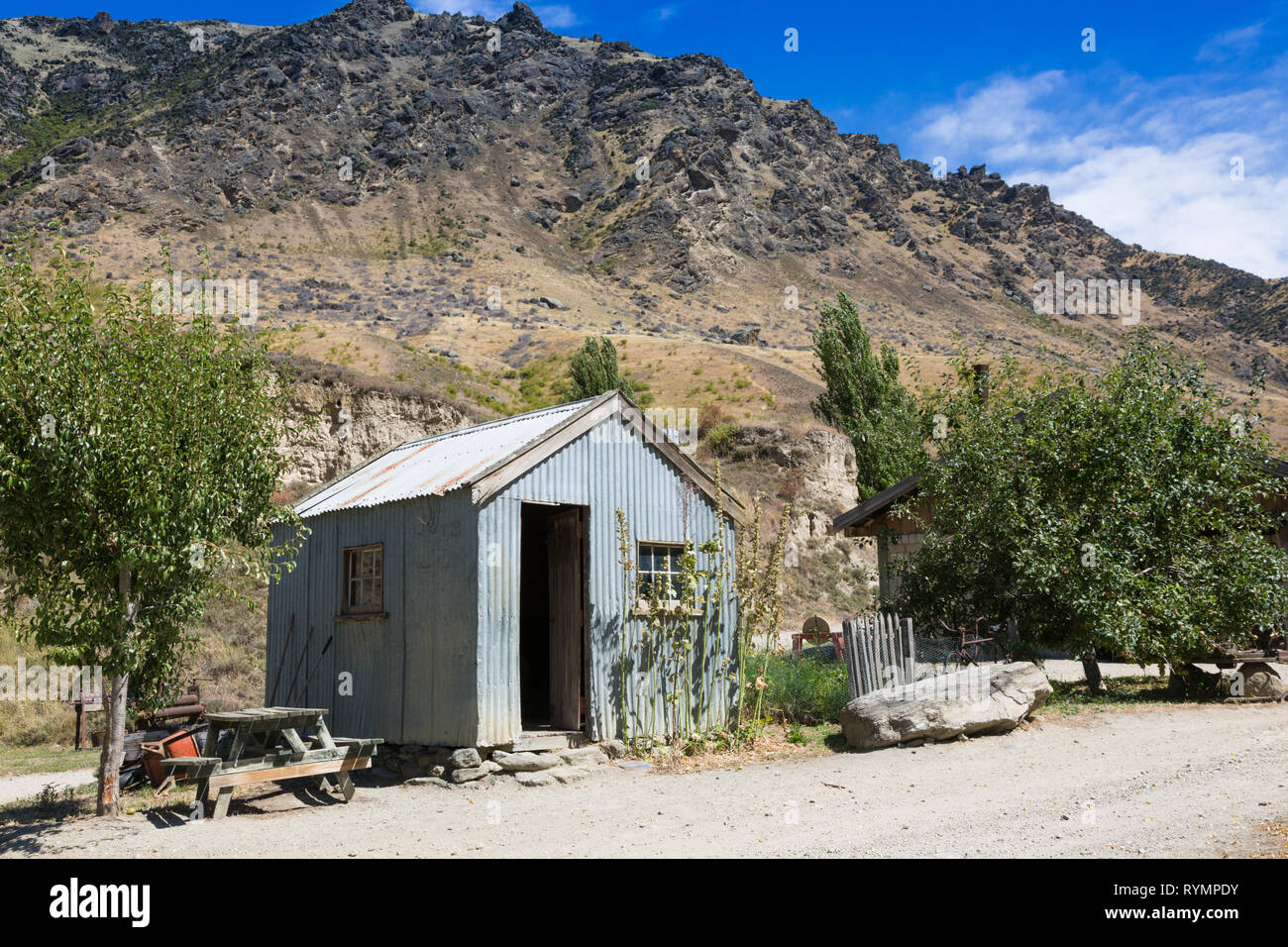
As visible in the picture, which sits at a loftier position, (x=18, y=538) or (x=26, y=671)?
(x=18, y=538)

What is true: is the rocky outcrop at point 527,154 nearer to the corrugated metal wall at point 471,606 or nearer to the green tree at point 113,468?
the corrugated metal wall at point 471,606

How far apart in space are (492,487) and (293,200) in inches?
3241

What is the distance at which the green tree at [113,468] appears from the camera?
821 cm

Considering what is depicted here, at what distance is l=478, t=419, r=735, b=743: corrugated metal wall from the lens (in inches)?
409

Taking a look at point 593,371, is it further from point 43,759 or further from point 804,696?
point 804,696

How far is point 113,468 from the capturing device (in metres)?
8.38

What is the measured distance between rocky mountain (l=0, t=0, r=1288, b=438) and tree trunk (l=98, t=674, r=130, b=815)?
1220 inches

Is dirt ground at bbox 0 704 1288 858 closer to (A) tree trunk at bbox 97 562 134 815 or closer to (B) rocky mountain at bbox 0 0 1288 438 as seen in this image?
(A) tree trunk at bbox 97 562 134 815

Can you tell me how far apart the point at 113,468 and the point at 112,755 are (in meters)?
2.98

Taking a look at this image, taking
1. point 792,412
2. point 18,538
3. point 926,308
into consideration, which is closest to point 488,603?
point 18,538

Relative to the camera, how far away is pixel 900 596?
53.7ft

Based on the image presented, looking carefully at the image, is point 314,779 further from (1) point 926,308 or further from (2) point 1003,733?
(1) point 926,308

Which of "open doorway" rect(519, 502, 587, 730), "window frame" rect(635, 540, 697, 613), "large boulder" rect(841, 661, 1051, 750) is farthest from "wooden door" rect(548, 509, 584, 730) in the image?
"large boulder" rect(841, 661, 1051, 750)

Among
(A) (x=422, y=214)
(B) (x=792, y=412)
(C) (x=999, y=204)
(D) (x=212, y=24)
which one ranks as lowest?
(B) (x=792, y=412)
